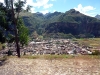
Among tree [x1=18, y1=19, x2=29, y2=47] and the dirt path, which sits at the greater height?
tree [x1=18, y1=19, x2=29, y2=47]

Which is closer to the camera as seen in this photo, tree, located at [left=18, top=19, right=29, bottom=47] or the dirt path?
the dirt path

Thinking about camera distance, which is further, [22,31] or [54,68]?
[22,31]

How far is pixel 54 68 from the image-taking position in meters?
15.4

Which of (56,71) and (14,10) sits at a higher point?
(14,10)

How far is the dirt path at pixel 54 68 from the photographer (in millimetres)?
14227

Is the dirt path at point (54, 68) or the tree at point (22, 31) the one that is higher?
the tree at point (22, 31)

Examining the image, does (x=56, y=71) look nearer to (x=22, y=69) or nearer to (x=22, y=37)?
(x=22, y=69)

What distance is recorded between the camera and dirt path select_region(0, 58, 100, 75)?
14227 mm

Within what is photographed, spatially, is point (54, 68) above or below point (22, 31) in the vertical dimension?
below

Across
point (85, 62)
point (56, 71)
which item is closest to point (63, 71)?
point (56, 71)

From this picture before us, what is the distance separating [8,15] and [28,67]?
12.7m

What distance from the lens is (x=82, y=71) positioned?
46.5ft

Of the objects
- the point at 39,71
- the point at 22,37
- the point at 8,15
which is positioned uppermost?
the point at 8,15

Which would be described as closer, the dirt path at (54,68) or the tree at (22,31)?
the dirt path at (54,68)
